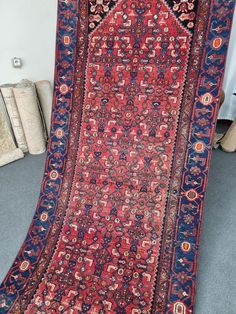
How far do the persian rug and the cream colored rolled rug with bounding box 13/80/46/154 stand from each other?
51cm

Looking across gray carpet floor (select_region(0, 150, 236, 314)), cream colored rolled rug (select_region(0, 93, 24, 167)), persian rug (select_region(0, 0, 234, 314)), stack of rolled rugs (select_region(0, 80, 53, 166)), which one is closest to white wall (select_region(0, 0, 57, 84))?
stack of rolled rugs (select_region(0, 80, 53, 166))

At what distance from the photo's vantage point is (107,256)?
52.9 inches

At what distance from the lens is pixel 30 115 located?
7.21 ft

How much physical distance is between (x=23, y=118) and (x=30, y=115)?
0.25 ft

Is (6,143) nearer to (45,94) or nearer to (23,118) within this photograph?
(23,118)

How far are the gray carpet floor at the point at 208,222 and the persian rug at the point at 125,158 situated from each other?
0.36ft

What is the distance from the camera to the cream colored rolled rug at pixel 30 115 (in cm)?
212

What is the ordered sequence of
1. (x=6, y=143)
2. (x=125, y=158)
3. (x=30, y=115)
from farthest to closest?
(x=6, y=143)
(x=30, y=115)
(x=125, y=158)

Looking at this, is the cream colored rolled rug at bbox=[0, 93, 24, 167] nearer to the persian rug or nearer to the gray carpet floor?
the gray carpet floor

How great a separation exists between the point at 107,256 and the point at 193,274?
452 mm

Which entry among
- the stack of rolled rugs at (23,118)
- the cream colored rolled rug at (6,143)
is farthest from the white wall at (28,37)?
the cream colored rolled rug at (6,143)

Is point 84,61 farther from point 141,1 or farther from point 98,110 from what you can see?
point 141,1

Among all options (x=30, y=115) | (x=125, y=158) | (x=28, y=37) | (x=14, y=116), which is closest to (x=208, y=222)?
(x=125, y=158)

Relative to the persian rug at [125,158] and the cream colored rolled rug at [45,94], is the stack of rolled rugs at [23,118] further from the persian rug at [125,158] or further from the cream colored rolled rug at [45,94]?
the persian rug at [125,158]
